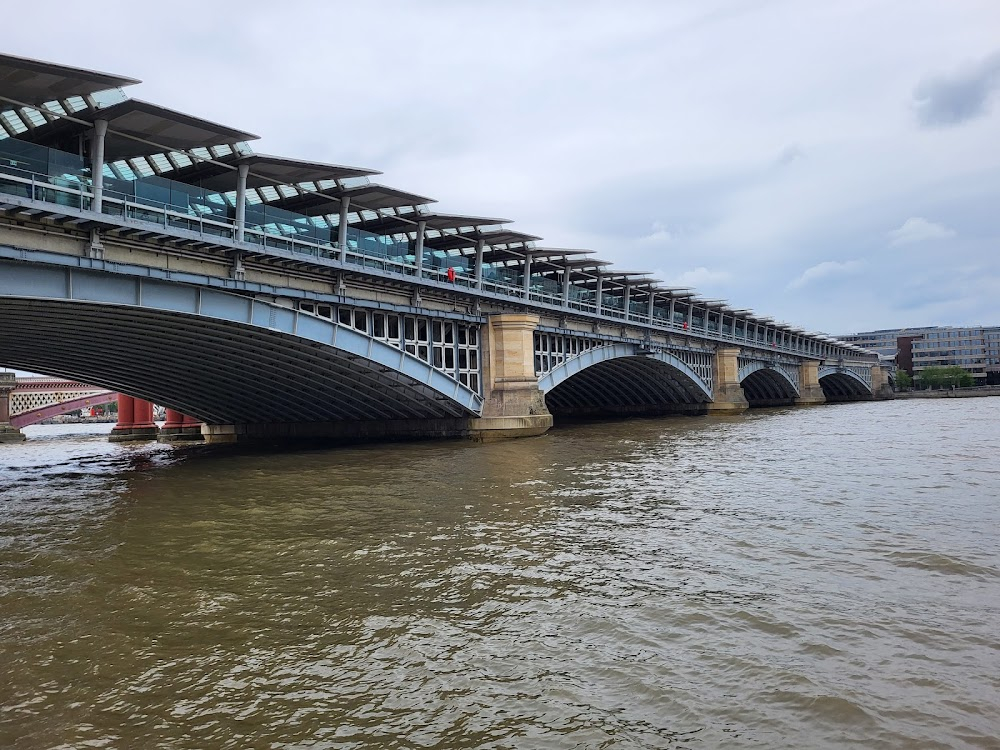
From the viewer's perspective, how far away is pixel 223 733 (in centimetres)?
482

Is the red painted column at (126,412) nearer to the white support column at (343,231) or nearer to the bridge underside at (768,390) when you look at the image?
the white support column at (343,231)

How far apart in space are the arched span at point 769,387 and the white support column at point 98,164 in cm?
6380

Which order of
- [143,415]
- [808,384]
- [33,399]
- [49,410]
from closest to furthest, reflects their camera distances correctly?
[143,415], [49,410], [33,399], [808,384]

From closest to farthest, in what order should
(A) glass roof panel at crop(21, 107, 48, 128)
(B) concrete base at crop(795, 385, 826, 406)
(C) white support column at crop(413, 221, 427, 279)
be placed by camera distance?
(A) glass roof panel at crop(21, 107, 48, 128)
(C) white support column at crop(413, 221, 427, 279)
(B) concrete base at crop(795, 385, 826, 406)

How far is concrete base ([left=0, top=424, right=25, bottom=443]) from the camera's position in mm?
59531

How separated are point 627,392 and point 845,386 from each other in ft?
198

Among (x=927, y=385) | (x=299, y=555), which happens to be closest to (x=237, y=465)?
(x=299, y=555)

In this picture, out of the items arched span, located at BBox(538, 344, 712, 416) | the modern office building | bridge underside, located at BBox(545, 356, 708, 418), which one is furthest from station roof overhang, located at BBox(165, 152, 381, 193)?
the modern office building

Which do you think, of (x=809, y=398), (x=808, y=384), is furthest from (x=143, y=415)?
(x=808, y=384)

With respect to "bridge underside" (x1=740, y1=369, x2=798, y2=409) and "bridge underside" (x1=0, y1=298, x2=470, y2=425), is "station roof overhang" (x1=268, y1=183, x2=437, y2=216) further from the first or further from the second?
"bridge underside" (x1=740, y1=369, x2=798, y2=409)

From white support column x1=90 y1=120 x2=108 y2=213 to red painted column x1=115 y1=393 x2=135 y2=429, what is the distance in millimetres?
42300

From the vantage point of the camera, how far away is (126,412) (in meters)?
55.6

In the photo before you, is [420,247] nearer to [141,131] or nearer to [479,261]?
[479,261]

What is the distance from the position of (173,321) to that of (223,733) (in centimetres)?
1947
